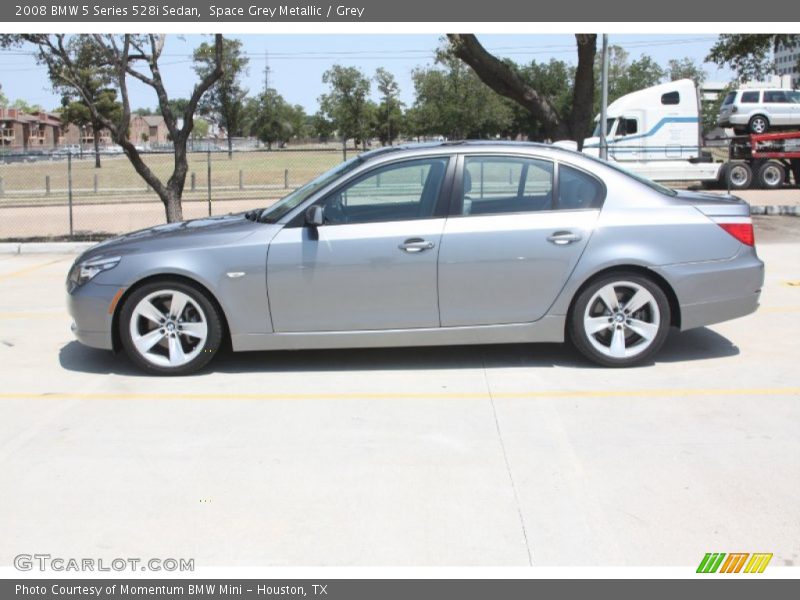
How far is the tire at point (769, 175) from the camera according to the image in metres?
29.0

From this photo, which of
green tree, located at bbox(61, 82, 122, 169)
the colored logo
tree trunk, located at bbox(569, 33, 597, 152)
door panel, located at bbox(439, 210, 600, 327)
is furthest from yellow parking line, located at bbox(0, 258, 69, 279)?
green tree, located at bbox(61, 82, 122, 169)

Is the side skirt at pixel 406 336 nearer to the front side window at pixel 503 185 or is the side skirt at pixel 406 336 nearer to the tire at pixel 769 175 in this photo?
the front side window at pixel 503 185

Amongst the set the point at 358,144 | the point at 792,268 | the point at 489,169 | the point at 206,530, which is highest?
the point at 358,144

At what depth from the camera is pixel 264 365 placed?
21.7 ft

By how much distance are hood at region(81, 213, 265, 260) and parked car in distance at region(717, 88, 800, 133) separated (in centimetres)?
2876

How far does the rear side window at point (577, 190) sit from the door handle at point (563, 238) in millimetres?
228

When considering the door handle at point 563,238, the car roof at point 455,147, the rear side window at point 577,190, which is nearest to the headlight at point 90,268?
the car roof at point 455,147

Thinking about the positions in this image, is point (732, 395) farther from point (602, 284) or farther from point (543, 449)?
point (543, 449)

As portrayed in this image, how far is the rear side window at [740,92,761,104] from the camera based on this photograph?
31344 mm

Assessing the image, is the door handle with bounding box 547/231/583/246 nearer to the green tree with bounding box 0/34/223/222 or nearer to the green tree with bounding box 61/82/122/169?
the green tree with bounding box 0/34/223/222

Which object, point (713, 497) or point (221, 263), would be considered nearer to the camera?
point (713, 497)

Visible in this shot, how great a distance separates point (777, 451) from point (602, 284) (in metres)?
1.89

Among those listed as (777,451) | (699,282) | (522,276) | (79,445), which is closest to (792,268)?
(699,282)

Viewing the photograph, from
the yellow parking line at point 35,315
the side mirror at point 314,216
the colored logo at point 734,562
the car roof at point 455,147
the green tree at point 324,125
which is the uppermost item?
the green tree at point 324,125
